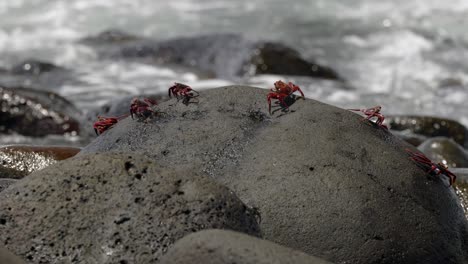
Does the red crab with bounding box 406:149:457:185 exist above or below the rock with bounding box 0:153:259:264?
below

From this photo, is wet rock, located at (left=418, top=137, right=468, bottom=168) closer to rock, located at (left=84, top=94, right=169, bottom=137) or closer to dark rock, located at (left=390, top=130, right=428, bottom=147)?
dark rock, located at (left=390, top=130, right=428, bottom=147)

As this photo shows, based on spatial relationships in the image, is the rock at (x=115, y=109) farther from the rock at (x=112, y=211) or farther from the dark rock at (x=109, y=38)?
the dark rock at (x=109, y=38)

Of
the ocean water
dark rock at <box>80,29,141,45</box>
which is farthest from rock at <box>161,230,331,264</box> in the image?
dark rock at <box>80,29,141,45</box>

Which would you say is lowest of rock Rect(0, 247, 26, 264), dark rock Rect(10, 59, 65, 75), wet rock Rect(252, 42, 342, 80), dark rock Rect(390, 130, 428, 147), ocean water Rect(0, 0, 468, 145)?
ocean water Rect(0, 0, 468, 145)

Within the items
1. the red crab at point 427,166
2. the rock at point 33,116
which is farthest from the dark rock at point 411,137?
the red crab at point 427,166

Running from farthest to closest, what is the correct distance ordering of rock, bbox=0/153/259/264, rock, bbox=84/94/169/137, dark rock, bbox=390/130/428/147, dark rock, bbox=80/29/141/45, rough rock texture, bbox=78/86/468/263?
1. dark rock, bbox=80/29/141/45
2. dark rock, bbox=390/130/428/147
3. rock, bbox=84/94/169/137
4. rough rock texture, bbox=78/86/468/263
5. rock, bbox=0/153/259/264

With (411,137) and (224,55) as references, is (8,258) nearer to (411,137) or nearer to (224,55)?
(411,137)

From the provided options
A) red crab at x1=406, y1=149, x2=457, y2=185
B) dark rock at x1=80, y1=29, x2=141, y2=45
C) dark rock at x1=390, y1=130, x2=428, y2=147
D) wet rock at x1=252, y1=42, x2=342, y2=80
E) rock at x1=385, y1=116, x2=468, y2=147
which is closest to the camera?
red crab at x1=406, y1=149, x2=457, y2=185
